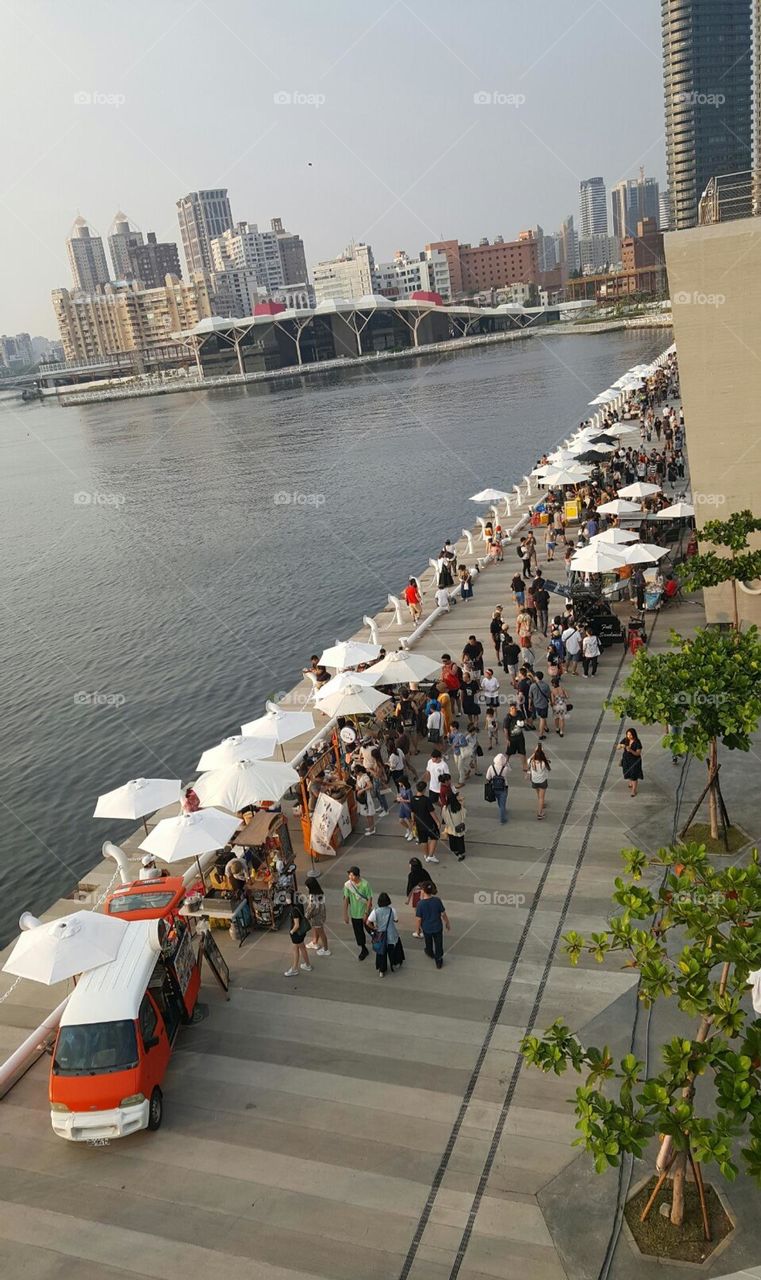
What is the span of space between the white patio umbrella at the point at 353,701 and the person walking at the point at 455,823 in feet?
10.1

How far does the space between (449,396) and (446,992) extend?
106 m

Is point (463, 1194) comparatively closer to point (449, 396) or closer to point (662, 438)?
point (662, 438)

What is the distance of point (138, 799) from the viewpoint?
15.2 m

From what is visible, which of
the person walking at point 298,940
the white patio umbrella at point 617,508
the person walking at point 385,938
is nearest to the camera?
the person walking at point 385,938

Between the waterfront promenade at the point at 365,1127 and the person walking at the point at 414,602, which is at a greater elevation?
the waterfront promenade at the point at 365,1127

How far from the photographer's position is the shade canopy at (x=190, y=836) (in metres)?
13.0

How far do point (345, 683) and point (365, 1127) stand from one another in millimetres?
8782

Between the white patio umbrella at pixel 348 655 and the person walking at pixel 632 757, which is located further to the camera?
the white patio umbrella at pixel 348 655

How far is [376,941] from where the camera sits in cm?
1155

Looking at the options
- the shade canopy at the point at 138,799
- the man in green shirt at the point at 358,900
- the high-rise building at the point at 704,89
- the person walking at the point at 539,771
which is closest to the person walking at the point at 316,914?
the man in green shirt at the point at 358,900
